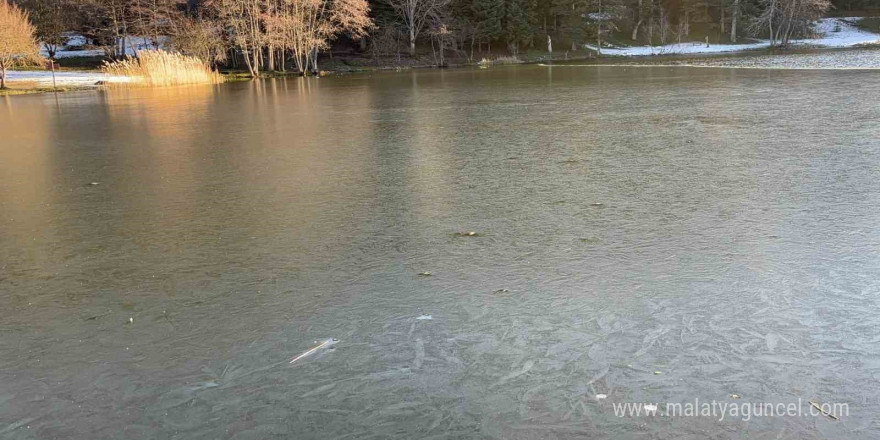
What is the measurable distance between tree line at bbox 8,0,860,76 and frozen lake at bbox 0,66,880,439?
2837cm

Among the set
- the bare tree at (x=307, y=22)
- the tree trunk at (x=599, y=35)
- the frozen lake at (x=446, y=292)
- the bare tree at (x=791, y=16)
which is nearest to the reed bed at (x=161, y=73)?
the bare tree at (x=307, y=22)

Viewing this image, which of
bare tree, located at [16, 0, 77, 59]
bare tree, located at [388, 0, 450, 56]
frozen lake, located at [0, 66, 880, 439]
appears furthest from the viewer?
bare tree, located at [388, 0, 450, 56]

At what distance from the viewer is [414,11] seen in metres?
44.4

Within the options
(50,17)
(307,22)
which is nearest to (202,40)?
(307,22)

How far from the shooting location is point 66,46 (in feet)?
159

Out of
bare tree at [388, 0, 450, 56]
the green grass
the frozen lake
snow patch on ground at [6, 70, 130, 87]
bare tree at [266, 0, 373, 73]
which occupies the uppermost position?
bare tree at [388, 0, 450, 56]

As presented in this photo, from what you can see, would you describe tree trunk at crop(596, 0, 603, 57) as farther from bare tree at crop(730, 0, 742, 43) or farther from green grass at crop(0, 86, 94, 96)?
green grass at crop(0, 86, 94, 96)

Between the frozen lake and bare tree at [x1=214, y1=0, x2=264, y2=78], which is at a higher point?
bare tree at [x1=214, y1=0, x2=264, y2=78]

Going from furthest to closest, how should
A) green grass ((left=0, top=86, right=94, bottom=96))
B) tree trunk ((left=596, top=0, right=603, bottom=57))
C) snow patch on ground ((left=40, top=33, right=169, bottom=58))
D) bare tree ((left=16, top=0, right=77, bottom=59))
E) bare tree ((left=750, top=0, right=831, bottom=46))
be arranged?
tree trunk ((left=596, top=0, right=603, bottom=57)), bare tree ((left=750, top=0, right=831, bottom=46)), snow patch on ground ((left=40, top=33, right=169, bottom=58)), bare tree ((left=16, top=0, right=77, bottom=59)), green grass ((left=0, top=86, right=94, bottom=96))

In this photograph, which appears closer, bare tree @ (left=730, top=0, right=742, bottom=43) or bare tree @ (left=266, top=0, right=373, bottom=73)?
bare tree @ (left=266, top=0, right=373, bottom=73)

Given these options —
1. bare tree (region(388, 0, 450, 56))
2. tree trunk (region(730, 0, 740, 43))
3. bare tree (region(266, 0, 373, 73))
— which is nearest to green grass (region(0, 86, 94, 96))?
bare tree (region(266, 0, 373, 73))

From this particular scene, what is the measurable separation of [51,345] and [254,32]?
3312cm

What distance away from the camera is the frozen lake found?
2268 millimetres

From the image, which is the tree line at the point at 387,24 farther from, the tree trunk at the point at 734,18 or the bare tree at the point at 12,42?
the bare tree at the point at 12,42
